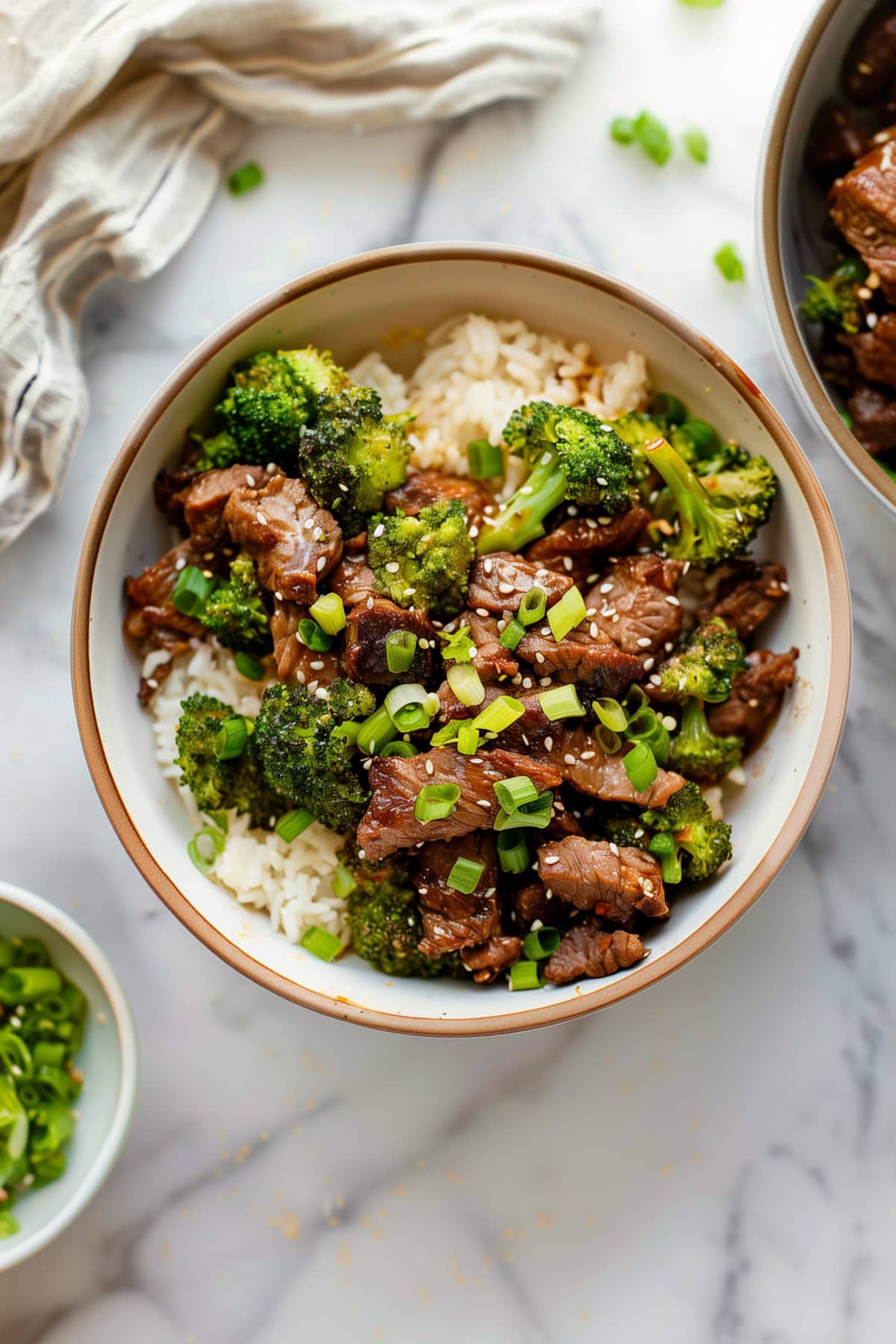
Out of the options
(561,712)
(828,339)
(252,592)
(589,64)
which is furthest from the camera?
(589,64)

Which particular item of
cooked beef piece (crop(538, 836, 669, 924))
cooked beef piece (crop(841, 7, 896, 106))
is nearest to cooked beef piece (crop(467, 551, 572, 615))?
cooked beef piece (crop(538, 836, 669, 924))

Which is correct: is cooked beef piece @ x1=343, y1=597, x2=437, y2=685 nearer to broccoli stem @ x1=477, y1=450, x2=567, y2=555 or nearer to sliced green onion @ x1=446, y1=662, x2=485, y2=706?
sliced green onion @ x1=446, y1=662, x2=485, y2=706

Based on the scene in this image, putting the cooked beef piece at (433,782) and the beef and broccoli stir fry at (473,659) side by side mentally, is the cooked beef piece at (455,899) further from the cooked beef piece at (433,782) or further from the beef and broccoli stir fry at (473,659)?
the cooked beef piece at (433,782)

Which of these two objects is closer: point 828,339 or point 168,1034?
point 828,339

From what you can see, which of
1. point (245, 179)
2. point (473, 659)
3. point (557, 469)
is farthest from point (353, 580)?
point (245, 179)

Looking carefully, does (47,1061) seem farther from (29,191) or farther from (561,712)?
(29,191)

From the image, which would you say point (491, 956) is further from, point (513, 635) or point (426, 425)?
point (426, 425)

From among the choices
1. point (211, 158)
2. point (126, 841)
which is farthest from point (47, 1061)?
point (211, 158)

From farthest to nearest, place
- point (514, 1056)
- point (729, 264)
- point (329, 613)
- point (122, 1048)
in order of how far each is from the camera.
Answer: point (514, 1056) → point (729, 264) → point (122, 1048) → point (329, 613)
